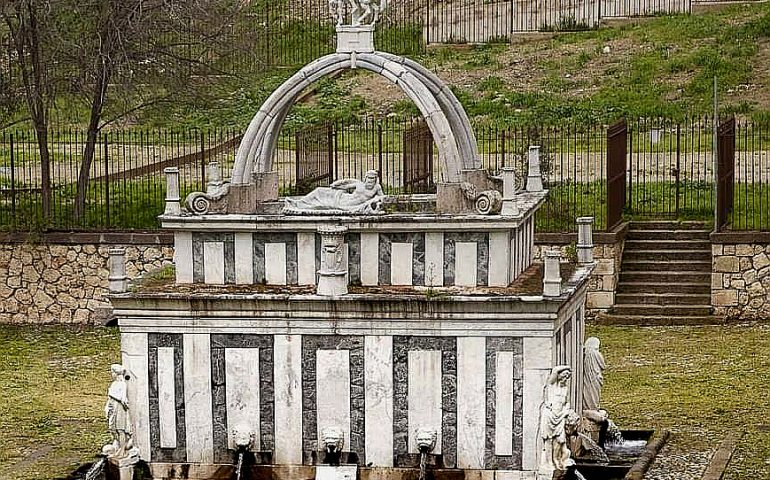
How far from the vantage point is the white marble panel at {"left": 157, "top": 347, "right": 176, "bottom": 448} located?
54.3 feet

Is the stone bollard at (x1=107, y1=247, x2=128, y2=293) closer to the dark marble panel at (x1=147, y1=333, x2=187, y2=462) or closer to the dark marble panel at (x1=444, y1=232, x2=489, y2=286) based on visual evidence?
the dark marble panel at (x1=147, y1=333, x2=187, y2=462)

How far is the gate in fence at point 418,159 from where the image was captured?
27344 millimetres

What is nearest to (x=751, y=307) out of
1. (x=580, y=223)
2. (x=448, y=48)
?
(x=580, y=223)

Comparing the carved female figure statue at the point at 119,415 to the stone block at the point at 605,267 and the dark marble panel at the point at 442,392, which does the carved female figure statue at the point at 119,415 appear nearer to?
the dark marble panel at the point at 442,392

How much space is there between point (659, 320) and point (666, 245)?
1.58m

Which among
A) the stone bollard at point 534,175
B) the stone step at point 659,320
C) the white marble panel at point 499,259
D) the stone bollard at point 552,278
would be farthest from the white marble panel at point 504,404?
the stone step at point 659,320

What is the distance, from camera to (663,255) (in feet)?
88.3

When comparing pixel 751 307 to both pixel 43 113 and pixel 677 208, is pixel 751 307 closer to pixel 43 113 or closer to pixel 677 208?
pixel 677 208

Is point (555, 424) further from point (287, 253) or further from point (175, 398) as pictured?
point (175, 398)

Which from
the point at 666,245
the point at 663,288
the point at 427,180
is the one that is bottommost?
the point at 663,288

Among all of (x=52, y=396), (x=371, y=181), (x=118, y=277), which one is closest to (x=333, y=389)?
(x=371, y=181)

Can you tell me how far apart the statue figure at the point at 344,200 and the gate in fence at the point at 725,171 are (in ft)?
33.9

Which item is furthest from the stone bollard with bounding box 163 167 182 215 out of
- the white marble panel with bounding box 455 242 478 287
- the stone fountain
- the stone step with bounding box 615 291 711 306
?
the stone step with bounding box 615 291 711 306

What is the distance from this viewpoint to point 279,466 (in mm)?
16500
